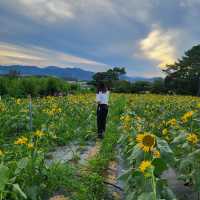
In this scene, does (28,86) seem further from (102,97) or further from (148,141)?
Result: (148,141)

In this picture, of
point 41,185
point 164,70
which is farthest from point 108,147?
point 164,70

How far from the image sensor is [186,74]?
142ft

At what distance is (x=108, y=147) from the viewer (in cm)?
759

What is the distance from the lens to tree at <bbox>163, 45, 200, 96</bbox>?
40.8 metres

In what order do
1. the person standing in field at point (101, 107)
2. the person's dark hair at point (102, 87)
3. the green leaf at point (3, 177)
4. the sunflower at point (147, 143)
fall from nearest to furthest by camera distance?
the green leaf at point (3, 177)
the sunflower at point (147, 143)
the person's dark hair at point (102, 87)
the person standing in field at point (101, 107)

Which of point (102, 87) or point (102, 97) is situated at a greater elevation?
point (102, 87)

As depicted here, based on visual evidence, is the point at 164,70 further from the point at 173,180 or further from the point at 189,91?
the point at 173,180

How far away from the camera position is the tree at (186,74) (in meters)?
40.8

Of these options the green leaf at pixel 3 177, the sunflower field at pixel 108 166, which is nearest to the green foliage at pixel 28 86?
the sunflower field at pixel 108 166

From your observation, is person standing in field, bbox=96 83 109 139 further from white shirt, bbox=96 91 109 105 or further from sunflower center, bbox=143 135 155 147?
sunflower center, bbox=143 135 155 147

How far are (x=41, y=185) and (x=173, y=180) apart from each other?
1.90 m

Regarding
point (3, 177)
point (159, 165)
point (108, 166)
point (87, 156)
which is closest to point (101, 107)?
point (87, 156)

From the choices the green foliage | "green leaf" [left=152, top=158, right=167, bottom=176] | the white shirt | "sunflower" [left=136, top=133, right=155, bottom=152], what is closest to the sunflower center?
"sunflower" [left=136, top=133, right=155, bottom=152]

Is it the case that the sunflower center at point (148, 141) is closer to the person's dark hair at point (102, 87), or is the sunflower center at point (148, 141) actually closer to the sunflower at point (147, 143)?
the sunflower at point (147, 143)
